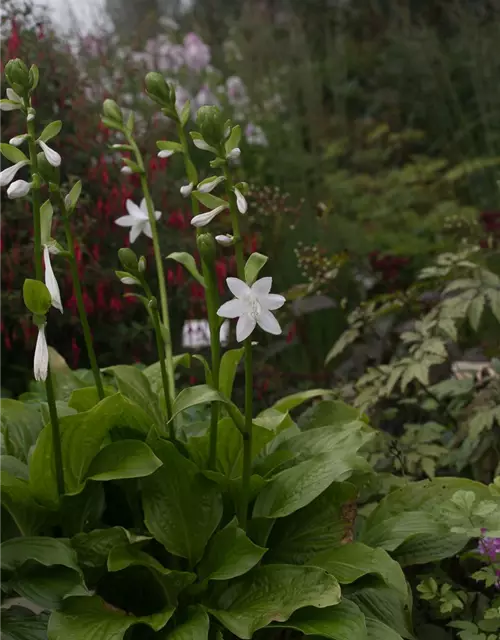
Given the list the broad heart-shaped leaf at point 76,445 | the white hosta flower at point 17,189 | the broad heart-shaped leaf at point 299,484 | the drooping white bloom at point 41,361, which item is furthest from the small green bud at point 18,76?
the broad heart-shaped leaf at point 299,484

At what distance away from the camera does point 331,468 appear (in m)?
1.46

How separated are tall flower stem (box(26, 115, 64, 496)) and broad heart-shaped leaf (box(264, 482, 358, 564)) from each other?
0.40m

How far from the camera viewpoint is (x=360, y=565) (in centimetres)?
139

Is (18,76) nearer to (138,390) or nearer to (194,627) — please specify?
(138,390)

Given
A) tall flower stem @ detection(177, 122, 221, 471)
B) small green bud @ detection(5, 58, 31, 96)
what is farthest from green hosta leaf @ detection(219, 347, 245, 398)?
small green bud @ detection(5, 58, 31, 96)

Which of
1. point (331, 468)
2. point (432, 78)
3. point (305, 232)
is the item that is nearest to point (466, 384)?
point (331, 468)

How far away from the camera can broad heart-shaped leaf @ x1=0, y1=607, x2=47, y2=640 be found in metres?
1.34

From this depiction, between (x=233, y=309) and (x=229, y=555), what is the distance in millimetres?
443

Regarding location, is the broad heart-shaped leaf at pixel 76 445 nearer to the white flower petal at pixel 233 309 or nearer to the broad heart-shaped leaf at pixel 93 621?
the broad heart-shaped leaf at pixel 93 621

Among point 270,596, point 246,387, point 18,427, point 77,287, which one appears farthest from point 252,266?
point 18,427

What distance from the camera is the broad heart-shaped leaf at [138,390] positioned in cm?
158

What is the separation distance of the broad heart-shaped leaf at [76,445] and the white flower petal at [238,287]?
0.30m

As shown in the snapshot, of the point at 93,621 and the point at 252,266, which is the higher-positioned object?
the point at 252,266

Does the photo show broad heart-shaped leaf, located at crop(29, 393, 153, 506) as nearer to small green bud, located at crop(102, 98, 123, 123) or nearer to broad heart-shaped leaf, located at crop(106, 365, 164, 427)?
broad heart-shaped leaf, located at crop(106, 365, 164, 427)
